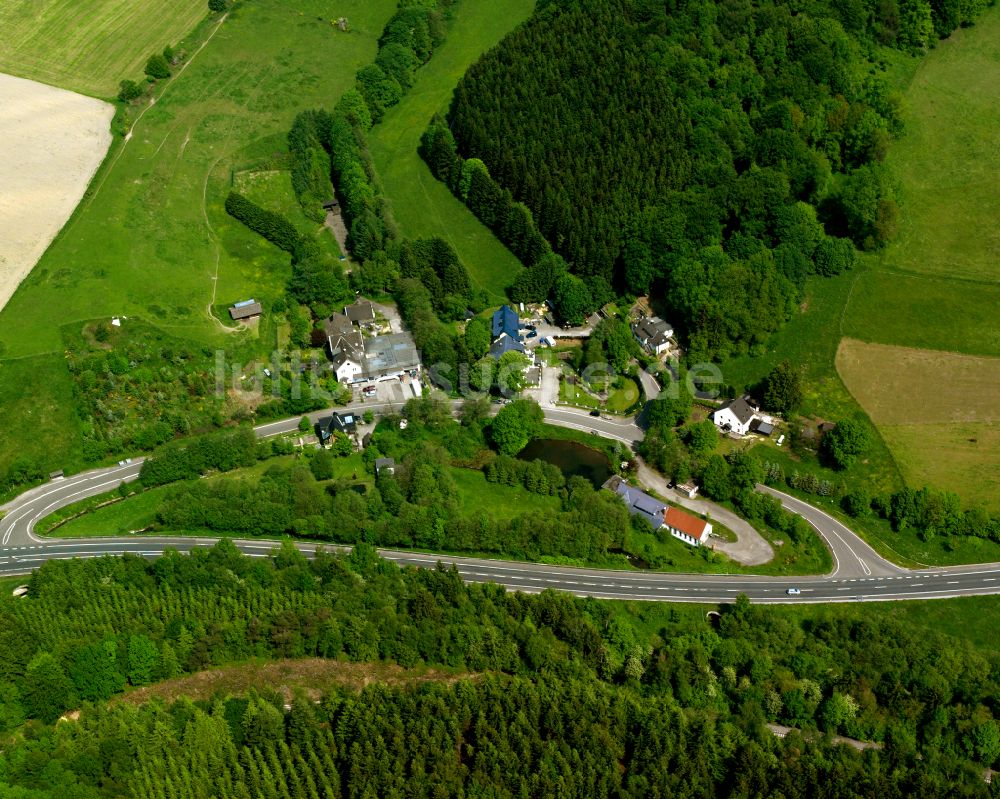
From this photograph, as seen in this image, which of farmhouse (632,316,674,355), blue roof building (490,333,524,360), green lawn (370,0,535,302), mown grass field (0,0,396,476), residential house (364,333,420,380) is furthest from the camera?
green lawn (370,0,535,302)

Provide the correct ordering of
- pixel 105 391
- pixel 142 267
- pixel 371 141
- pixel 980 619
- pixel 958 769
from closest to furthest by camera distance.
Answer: pixel 958 769, pixel 980 619, pixel 105 391, pixel 142 267, pixel 371 141

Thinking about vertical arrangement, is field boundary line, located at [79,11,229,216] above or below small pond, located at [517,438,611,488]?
above

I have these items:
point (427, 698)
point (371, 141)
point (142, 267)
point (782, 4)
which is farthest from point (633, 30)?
point (427, 698)

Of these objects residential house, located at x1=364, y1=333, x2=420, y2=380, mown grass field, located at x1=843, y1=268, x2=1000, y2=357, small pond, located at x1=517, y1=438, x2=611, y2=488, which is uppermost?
mown grass field, located at x1=843, y1=268, x2=1000, y2=357

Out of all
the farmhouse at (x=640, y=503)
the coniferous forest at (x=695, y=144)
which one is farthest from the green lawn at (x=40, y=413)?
the farmhouse at (x=640, y=503)

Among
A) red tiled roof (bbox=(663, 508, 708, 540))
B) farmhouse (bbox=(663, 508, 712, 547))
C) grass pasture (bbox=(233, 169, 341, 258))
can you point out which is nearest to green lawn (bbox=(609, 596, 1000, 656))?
farmhouse (bbox=(663, 508, 712, 547))

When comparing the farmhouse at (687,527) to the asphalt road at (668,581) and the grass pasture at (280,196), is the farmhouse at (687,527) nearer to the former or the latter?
the asphalt road at (668,581)

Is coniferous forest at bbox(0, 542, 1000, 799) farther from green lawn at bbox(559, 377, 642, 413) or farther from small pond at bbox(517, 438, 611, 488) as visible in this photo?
green lawn at bbox(559, 377, 642, 413)

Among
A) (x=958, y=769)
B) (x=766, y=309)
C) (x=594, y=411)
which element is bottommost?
(x=958, y=769)

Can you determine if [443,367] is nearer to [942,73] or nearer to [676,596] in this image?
[676,596]
